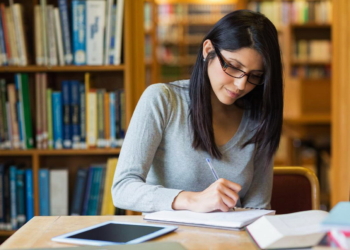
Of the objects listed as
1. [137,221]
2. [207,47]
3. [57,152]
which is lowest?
[57,152]

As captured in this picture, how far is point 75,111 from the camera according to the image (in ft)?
8.26

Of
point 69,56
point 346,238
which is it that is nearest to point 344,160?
point 69,56

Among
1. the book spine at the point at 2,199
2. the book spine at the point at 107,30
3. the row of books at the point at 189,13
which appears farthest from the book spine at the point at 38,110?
the row of books at the point at 189,13

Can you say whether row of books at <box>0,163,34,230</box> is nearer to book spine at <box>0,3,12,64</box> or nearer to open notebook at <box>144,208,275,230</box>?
book spine at <box>0,3,12,64</box>

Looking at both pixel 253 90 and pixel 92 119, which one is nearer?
pixel 253 90

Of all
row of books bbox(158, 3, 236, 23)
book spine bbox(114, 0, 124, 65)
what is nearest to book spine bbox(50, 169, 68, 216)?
book spine bbox(114, 0, 124, 65)

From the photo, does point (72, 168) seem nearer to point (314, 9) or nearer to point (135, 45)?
point (135, 45)

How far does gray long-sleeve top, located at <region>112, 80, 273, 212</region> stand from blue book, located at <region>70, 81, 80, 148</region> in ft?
3.17

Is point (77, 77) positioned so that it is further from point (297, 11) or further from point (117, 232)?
point (297, 11)

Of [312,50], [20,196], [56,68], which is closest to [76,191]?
[20,196]

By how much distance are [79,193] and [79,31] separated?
0.74 m

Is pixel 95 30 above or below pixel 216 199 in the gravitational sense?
above

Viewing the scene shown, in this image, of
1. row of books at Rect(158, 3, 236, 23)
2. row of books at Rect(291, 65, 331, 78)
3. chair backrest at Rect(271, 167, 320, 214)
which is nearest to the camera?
chair backrest at Rect(271, 167, 320, 214)

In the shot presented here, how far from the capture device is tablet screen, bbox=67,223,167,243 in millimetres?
1038
